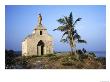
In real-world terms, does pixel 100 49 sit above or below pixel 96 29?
below

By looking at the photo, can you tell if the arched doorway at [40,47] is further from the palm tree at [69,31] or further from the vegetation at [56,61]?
the palm tree at [69,31]

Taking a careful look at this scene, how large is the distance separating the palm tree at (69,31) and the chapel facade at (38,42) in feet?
0.65

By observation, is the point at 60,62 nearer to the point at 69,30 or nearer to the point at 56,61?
the point at 56,61

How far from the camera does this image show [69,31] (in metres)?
4.22

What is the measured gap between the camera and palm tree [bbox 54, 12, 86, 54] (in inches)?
165

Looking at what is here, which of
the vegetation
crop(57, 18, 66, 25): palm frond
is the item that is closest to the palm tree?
crop(57, 18, 66, 25): palm frond

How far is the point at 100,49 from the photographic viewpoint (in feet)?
13.6

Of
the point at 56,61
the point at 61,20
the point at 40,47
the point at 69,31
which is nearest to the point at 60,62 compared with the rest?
the point at 56,61

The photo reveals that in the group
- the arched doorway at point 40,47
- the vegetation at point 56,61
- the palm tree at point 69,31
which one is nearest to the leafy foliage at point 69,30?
the palm tree at point 69,31

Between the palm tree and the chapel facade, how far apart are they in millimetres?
199

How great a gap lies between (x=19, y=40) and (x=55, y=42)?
0.49 metres
